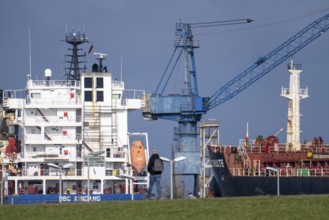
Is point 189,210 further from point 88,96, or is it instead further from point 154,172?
point 88,96

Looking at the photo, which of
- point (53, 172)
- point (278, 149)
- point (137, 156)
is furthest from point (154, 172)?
point (278, 149)

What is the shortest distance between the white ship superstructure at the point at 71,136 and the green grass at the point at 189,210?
1527 inches

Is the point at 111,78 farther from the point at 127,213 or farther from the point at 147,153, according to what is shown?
the point at 127,213

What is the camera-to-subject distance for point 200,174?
109250 millimetres

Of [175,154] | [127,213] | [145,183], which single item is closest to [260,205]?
[127,213]

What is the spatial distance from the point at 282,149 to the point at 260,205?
164 ft

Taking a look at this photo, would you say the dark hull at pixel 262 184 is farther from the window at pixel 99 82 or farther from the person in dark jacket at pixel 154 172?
the person in dark jacket at pixel 154 172

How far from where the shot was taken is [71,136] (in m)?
83.7

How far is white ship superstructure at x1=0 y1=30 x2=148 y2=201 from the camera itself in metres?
81.8

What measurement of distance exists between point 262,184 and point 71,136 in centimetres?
1375

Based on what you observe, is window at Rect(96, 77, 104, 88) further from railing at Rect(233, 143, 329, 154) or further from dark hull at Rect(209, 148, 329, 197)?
railing at Rect(233, 143, 329, 154)

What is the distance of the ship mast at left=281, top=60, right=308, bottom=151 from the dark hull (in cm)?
616

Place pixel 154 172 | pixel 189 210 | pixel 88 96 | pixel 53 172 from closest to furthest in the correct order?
pixel 189 210
pixel 154 172
pixel 53 172
pixel 88 96

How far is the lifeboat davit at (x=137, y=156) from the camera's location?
8381 cm
